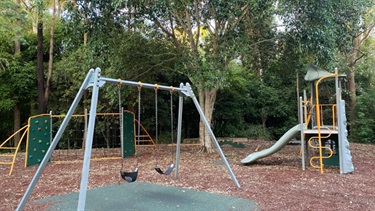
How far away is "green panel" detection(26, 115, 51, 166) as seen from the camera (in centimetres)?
716

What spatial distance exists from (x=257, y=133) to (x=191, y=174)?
9.47 metres

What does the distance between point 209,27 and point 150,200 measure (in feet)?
Answer: 18.3

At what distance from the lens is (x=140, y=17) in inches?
267

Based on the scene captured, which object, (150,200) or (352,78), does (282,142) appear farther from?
(352,78)

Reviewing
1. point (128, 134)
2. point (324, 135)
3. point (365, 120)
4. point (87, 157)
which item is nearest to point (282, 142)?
point (324, 135)

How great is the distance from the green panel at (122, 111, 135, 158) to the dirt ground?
995 mm

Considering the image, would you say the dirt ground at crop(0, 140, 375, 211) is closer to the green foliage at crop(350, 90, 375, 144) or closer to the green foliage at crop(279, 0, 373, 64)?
the green foliage at crop(279, 0, 373, 64)

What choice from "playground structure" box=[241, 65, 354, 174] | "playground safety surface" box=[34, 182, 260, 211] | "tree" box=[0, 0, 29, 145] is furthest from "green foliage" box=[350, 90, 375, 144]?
"tree" box=[0, 0, 29, 145]

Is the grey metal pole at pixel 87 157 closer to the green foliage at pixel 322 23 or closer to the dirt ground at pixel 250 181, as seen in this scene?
the dirt ground at pixel 250 181

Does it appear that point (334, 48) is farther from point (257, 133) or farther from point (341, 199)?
point (257, 133)

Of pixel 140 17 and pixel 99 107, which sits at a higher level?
pixel 140 17

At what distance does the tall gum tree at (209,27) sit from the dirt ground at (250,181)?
207 centimetres

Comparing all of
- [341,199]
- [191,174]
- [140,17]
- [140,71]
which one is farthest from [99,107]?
[341,199]

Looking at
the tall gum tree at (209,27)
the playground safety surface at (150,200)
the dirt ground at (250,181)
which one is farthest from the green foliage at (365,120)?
the playground safety surface at (150,200)
